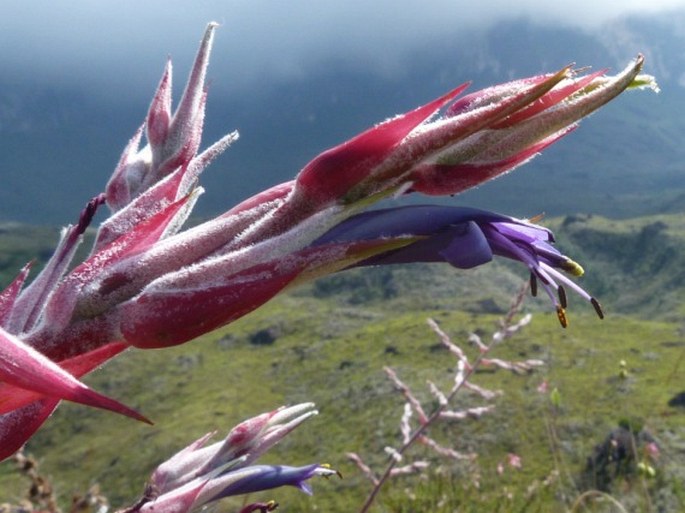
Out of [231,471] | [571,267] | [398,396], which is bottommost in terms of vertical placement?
[398,396]

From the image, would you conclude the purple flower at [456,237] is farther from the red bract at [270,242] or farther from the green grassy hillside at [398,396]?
the green grassy hillside at [398,396]

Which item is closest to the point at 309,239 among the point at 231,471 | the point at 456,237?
the point at 456,237

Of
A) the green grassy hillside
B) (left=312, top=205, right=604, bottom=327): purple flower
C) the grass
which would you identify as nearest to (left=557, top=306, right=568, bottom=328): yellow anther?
(left=312, top=205, right=604, bottom=327): purple flower

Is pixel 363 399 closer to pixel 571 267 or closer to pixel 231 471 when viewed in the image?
pixel 231 471

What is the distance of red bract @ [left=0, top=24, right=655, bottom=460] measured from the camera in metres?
1.30

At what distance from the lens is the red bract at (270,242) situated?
4.25 ft

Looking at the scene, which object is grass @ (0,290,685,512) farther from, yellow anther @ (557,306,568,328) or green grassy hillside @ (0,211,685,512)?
yellow anther @ (557,306,568,328)

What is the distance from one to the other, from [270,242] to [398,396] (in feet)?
99.9

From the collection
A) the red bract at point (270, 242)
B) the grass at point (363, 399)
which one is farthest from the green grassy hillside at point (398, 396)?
the red bract at point (270, 242)

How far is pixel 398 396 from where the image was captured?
31.1m

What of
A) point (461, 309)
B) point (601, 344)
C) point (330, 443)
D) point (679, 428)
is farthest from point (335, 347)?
point (679, 428)

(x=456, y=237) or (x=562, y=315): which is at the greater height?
(x=456, y=237)

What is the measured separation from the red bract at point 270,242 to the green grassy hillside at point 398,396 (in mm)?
3069

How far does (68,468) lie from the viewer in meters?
40.2
